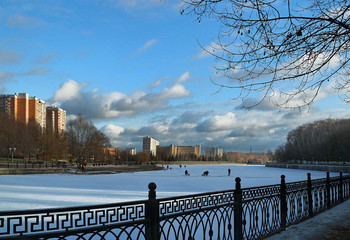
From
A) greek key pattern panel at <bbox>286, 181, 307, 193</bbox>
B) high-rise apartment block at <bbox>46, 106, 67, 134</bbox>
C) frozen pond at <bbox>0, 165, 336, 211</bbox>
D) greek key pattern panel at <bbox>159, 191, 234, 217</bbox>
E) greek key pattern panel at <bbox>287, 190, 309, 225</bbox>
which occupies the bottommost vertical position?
frozen pond at <bbox>0, 165, 336, 211</bbox>

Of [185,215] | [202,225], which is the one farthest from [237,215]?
[185,215]

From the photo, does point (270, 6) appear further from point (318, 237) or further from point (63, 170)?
point (63, 170)

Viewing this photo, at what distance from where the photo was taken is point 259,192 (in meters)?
6.33

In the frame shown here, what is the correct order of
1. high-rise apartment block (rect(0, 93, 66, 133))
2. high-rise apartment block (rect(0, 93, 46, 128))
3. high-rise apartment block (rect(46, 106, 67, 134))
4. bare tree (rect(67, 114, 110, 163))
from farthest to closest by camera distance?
high-rise apartment block (rect(46, 106, 67, 134))
high-rise apartment block (rect(0, 93, 46, 128))
high-rise apartment block (rect(0, 93, 66, 133))
bare tree (rect(67, 114, 110, 163))

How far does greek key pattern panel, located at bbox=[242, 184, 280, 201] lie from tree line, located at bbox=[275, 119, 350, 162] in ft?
228

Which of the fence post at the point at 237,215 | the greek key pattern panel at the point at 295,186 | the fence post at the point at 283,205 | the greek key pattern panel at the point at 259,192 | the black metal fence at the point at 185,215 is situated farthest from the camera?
the greek key pattern panel at the point at 295,186

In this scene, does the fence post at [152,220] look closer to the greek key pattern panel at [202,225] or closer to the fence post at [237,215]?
the greek key pattern panel at [202,225]

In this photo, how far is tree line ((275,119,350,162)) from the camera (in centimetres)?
7199

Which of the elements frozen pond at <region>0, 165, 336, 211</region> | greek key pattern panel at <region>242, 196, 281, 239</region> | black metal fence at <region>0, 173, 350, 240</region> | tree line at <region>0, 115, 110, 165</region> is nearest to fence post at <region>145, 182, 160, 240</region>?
black metal fence at <region>0, 173, 350, 240</region>

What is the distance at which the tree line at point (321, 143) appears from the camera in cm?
7199

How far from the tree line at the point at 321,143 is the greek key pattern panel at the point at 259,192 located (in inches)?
2731

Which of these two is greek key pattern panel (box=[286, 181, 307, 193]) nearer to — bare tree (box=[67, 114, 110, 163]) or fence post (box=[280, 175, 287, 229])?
fence post (box=[280, 175, 287, 229])

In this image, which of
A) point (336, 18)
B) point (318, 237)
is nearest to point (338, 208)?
point (318, 237)

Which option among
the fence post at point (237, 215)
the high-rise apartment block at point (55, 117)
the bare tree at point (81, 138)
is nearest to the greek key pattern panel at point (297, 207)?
the fence post at point (237, 215)
